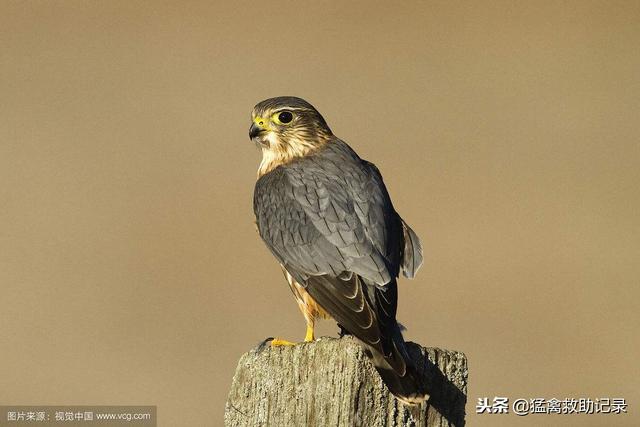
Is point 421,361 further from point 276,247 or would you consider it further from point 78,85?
point 78,85

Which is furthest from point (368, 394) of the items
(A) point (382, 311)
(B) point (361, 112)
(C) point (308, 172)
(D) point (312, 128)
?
(B) point (361, 112)

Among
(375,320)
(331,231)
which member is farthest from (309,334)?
(375,320)

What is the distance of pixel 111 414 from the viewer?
970 cm

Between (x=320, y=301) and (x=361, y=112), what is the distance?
13640 mm

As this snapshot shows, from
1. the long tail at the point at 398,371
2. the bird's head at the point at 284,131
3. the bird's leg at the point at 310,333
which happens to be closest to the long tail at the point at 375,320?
the long tail at the point at 398,371

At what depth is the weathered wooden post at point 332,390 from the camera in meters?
4.30

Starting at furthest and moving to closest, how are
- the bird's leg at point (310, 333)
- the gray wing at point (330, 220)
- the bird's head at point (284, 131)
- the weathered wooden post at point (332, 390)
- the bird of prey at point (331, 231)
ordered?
the bird's head at point (284, 131)
the bird's leg at point (310, 333)
the gray wing at point (330, 220)
the bird of prey at point (331, 231)
the weathered wooden post at point (332, 390)

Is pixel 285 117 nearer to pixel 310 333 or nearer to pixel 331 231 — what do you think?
pixel 331 231

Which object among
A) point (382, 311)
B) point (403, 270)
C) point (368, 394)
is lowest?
point (368, 394)

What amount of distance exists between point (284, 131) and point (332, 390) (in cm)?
261

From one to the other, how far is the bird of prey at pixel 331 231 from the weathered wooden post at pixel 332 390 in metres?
0.12

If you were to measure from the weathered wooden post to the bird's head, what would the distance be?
7.19ft

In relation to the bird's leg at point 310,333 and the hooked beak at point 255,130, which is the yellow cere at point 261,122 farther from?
the bird's leg at point 310,333

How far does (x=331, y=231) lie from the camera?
562 centimetres
